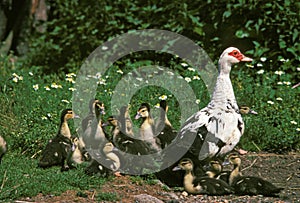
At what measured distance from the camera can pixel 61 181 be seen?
6.43 metres

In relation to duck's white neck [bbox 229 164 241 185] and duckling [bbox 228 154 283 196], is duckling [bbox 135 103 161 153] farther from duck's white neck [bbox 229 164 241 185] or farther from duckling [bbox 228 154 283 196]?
duckling [bbox 228 154 283 196]

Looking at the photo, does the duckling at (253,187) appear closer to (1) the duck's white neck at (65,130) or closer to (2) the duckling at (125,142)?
(2) the duckling at (125,142)

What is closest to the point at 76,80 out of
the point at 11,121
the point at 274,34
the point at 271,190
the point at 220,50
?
the point at 11,121

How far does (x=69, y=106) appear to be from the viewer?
8.59m

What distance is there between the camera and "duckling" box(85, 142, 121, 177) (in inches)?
260

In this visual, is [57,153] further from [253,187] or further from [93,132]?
[253,187]

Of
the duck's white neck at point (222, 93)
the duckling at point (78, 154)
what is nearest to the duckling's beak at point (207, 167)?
the duck's white neck at point (222, 93)

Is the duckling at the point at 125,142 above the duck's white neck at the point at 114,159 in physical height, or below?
above

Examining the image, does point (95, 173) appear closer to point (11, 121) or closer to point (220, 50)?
point (11, 121)

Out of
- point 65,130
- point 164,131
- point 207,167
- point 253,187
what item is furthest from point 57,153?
point 253,187

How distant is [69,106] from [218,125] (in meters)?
2.49

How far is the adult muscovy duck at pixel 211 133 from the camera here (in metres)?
6.62

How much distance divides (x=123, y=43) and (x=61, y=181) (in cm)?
555

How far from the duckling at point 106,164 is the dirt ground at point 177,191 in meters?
0.10
